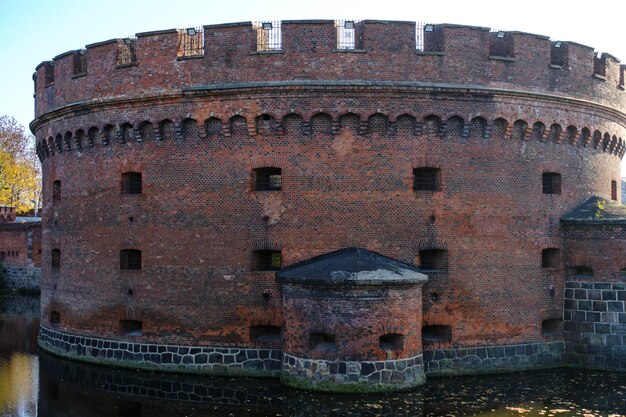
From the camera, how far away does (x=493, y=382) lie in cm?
1366

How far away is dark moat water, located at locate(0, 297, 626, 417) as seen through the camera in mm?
11477

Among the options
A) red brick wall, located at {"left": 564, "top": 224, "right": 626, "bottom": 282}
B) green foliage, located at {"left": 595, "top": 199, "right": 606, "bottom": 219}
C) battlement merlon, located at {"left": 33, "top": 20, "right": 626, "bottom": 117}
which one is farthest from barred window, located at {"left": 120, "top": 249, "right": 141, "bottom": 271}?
green foliage, located at {"left": 595, "top": 199, "right": 606, "bottom": 219}

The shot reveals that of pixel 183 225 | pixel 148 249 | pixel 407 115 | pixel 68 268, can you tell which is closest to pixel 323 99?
pixel 407 115

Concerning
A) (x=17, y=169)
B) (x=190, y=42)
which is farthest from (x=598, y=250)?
(x=17, y=169)

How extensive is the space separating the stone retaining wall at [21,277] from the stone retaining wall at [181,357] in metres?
18.5

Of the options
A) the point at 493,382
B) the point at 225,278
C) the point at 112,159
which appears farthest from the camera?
the point at 112,159

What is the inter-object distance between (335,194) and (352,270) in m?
2.26

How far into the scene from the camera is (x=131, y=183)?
16016 mm

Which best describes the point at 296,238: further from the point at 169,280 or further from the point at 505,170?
the point at 505,170

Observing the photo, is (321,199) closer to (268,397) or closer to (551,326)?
(268,397)

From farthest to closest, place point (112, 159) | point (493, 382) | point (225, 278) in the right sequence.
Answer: point (112, 159)
point (225, 278)
point (493, 382)

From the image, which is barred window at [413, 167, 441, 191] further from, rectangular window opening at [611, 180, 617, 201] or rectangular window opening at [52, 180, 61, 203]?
rectangular window opening at [52, 180, 61, 203]

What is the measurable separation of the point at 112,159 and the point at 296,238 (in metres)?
5.53

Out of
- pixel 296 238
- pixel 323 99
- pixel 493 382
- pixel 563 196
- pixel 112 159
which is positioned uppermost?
pixel 323 99
